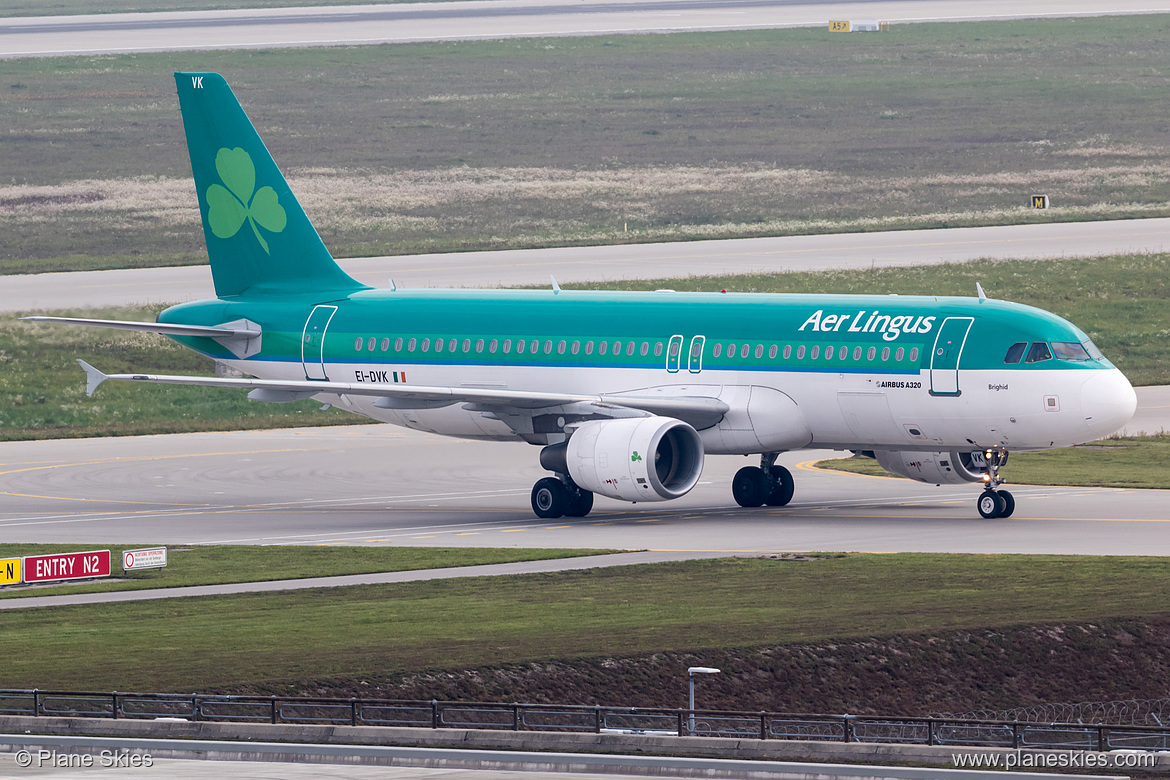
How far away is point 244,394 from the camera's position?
82125mm

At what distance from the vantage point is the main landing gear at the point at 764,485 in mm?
54500

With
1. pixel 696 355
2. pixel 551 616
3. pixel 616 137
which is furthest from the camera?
pixel 616 137

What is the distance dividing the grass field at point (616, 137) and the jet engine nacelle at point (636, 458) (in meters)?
55.7

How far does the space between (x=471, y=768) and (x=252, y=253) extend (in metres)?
35.1

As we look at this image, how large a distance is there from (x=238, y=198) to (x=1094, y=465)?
26.2 metres

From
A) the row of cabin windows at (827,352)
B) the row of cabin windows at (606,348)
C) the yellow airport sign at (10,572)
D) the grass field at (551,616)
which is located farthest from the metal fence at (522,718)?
the row of cabin windows at (606,348)

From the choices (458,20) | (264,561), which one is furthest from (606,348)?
(458,20)

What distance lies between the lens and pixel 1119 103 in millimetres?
147000

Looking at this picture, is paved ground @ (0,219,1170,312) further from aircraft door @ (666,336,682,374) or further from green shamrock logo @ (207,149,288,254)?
aircraft door @ (666,336,682,374)

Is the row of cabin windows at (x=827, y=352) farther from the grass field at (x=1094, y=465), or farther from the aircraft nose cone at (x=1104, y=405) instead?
the grass field at (x=1094, y=465)

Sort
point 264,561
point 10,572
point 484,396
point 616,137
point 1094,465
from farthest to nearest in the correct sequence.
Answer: point 616,137 < point 1094,465 < point 484,396 < point 264,561 < point 10,572

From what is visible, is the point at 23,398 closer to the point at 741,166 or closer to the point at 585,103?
the point at 741,166

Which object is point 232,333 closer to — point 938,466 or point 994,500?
point 938,466

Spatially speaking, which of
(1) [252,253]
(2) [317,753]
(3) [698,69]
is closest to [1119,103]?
(3) [698,69]
